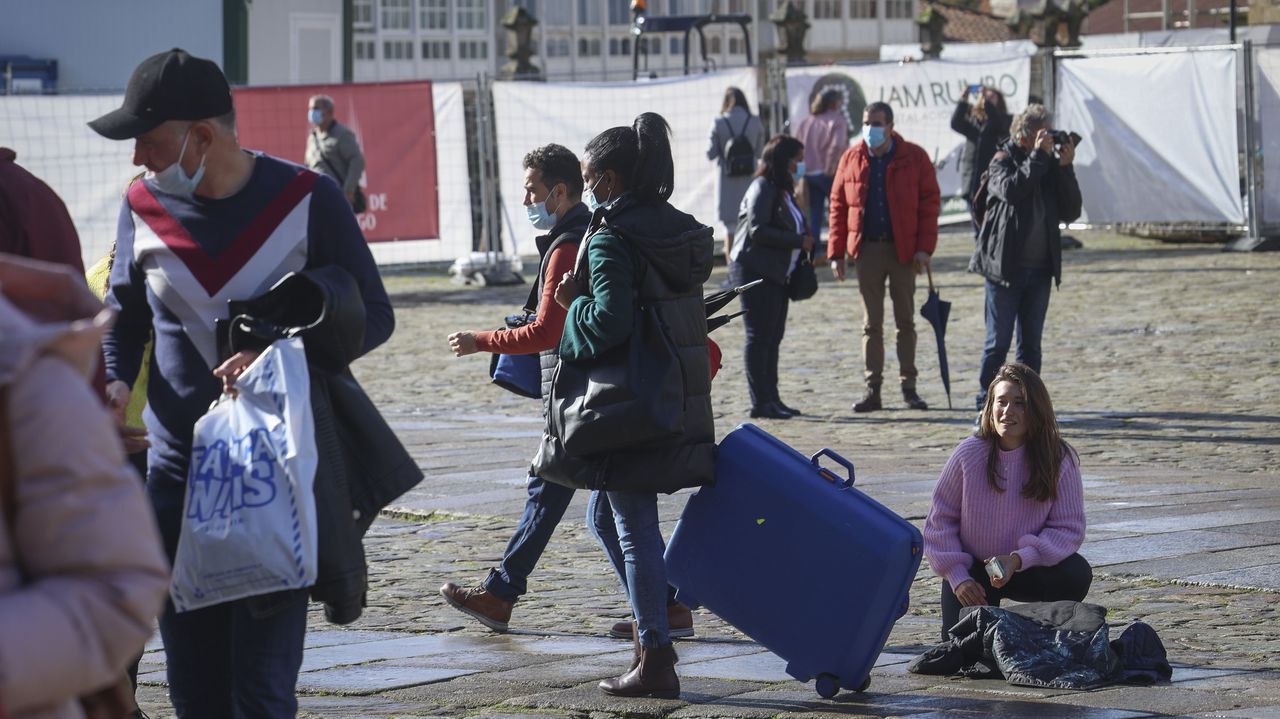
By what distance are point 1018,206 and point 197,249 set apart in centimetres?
802

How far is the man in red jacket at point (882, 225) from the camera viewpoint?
40.3 feet

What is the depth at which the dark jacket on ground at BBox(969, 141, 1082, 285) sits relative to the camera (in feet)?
37.4

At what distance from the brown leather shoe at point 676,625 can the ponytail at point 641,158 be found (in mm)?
1528

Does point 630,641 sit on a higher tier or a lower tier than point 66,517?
lower

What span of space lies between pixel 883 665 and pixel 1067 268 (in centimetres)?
1577

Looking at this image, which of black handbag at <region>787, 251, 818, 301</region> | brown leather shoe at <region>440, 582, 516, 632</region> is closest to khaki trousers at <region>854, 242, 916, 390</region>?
black handbag at <region>787, 251, 818, 301</region>

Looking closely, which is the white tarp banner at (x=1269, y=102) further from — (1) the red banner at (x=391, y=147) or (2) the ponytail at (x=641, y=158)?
(2) the ponytail at (x=641, y=158)

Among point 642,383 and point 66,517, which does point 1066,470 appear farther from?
point 66,517

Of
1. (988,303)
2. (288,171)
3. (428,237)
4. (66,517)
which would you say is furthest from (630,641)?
(428,237)

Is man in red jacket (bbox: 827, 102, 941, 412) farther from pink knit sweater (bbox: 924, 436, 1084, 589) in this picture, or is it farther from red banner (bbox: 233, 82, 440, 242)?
red banner (bbox: 233, 82, 440, 242)

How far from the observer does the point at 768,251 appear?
1200 cm

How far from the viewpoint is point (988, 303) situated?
11.8m

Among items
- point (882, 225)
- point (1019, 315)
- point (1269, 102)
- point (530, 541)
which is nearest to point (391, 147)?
point (1269, 102)

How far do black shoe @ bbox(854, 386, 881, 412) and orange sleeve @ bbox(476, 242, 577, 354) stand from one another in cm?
651
